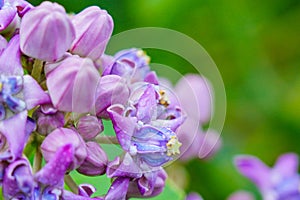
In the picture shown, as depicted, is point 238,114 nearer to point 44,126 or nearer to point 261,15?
point 261,15

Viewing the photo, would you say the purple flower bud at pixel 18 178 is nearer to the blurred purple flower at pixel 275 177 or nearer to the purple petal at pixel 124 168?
the purple petal at pixel 124 168

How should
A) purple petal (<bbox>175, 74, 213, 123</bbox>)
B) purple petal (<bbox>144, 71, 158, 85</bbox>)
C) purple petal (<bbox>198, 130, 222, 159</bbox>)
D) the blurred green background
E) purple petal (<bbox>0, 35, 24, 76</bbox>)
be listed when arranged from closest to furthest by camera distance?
purple petal (<bbox>0, 35, 24, 76</bbox>), purple petal (<bbox>144, 71, 158, 85</bbox>), purple petal (<bbox>175, 74, 213, 123</bbox>), purple petal (<bbox>198, 130, 222, 159</bbox>), the blurred green background

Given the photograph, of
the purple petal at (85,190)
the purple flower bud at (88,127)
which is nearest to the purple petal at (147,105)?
the purple flower bud at (88,127)

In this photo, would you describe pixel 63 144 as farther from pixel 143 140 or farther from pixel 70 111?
pixel 143 140

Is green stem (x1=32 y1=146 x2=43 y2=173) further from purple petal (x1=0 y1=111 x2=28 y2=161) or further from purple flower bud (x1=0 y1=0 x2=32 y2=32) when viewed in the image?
purple flower bud (x1=0 y1=0 x2=32 y2=32)

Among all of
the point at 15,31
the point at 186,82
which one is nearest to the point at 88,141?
the point at 15,31

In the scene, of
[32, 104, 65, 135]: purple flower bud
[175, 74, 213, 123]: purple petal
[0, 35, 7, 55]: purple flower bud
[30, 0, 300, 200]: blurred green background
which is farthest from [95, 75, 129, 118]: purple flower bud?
[30, 0, 300, 200]: blurred green background

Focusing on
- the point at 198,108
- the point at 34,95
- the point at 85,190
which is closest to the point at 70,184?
the point at 85,190
